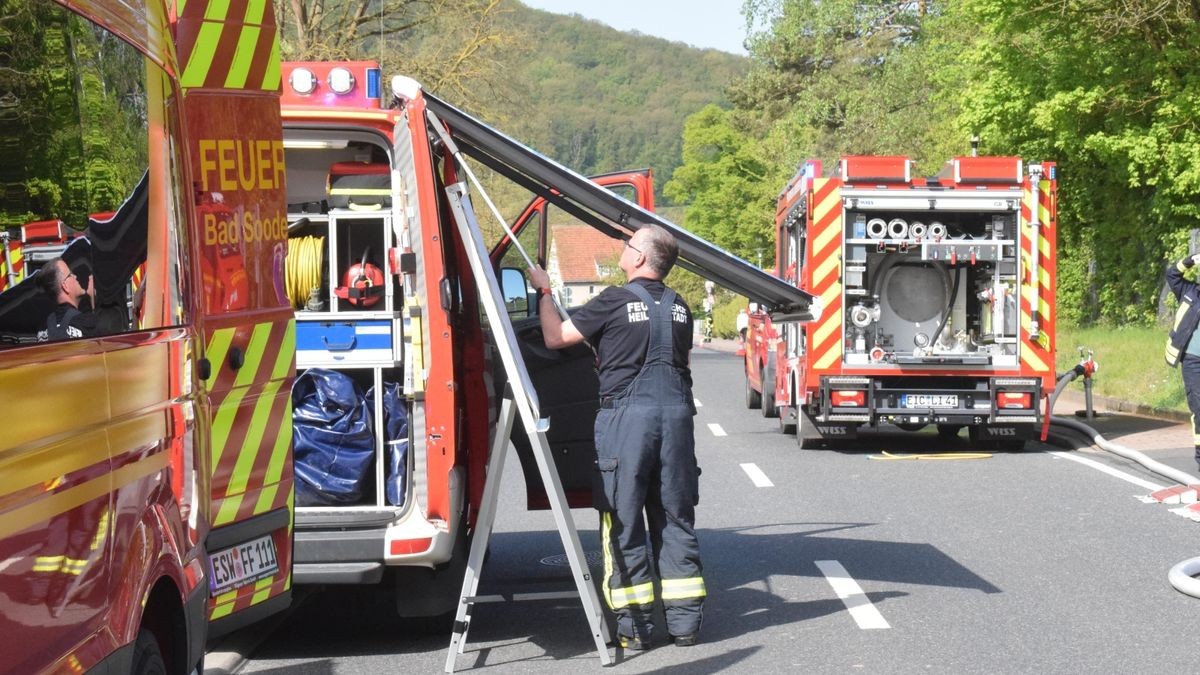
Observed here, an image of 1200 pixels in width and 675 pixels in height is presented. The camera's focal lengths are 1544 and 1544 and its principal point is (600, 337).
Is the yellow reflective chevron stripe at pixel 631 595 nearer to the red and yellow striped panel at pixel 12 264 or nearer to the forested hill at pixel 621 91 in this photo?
the red and yellow striped panel at pixel 12 264

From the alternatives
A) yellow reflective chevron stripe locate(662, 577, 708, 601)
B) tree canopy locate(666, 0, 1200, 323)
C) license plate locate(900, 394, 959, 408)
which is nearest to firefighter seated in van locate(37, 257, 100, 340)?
yellow reflective chevron stripe locate(662, 577, 708, 601)

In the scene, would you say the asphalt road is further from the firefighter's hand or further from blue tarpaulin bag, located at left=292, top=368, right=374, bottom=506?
the firefighter's hand

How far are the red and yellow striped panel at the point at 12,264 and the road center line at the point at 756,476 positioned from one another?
9.81 meters

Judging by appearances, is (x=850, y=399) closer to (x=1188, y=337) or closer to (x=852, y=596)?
(x=1188, y=337)

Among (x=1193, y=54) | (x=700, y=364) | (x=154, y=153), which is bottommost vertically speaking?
(x=700, y=364)

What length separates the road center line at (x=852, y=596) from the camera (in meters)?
7.55

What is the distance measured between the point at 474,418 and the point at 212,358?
6.11ft

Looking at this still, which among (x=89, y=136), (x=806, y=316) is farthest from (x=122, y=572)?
(x=806, y=316)

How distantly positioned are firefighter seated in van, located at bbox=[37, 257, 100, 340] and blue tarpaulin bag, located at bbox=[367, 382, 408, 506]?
3.32 metres

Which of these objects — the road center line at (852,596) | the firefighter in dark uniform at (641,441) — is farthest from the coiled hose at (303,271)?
the road center line at (852,596)

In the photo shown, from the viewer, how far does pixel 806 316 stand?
301 inches

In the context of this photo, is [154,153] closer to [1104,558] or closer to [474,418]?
[474,418]

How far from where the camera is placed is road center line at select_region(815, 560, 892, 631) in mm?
7551

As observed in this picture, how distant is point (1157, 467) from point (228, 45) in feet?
31.6
